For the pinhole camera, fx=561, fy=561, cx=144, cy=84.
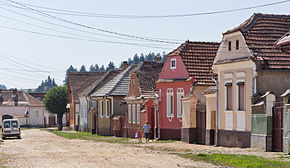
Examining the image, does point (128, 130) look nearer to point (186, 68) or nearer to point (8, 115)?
point (186, 68)

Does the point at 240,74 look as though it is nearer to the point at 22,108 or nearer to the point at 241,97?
the point at 241,97

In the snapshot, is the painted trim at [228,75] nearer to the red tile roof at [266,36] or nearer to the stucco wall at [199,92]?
the red tile roof at [266,36]

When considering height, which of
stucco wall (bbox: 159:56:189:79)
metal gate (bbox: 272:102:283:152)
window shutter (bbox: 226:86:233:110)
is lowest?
metal gate (bbox: 272:102:283:152)

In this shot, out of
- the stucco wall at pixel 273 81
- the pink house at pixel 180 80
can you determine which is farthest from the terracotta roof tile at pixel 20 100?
the stucco wall at pixel 273 81

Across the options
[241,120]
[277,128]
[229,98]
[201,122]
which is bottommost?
[201,122]

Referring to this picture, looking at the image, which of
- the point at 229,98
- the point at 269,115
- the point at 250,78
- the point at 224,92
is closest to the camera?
the point at 269,115

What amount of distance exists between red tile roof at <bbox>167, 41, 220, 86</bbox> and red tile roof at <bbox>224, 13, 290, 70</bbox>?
6.76 m

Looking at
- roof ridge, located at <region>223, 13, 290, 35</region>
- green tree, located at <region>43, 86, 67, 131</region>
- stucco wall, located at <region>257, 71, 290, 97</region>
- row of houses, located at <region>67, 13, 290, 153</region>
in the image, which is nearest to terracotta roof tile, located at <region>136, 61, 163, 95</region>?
row of houses, located at <region>67, 13, 290, 153</region>

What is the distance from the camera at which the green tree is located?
84.8m

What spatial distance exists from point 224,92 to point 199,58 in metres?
7.65

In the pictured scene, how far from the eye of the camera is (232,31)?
3148 centimetres

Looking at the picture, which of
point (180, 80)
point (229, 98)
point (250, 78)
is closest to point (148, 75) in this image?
point (180, 80)

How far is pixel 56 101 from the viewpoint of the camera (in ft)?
279

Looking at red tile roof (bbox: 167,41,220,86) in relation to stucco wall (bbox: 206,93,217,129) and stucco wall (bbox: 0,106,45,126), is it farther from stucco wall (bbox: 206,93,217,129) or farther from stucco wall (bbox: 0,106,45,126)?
stucco wall (bbox: 0,106,45,126)
